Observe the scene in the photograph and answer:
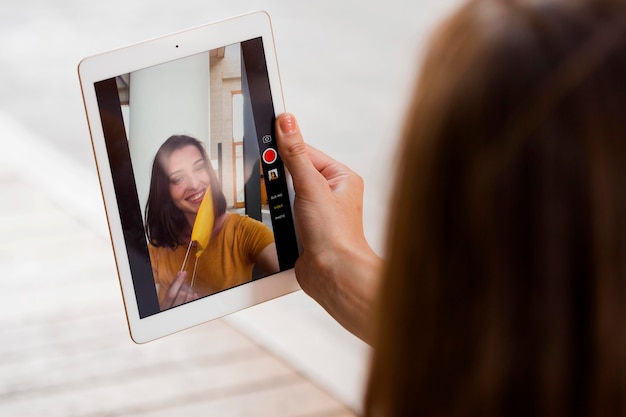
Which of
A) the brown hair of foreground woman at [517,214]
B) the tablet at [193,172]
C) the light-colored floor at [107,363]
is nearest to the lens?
the brown hair of foreground woman at [517,214]

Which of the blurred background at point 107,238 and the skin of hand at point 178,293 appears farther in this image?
the blurred background at point 107,238

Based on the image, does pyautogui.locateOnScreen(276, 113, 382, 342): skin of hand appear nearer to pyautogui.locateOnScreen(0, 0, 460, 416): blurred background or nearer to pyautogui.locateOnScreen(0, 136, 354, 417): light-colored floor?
pyautogui.locateOnScreen(0, 0, 460, 416): blurred background

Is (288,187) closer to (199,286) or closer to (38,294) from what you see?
(199,286)

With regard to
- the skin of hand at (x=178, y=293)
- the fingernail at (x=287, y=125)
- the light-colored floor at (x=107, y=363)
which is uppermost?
the fingernail at (x=287, y=125)

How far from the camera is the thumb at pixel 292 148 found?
744mm

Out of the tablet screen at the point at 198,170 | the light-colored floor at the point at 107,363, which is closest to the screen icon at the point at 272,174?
the tablet screen at the point at 198,170

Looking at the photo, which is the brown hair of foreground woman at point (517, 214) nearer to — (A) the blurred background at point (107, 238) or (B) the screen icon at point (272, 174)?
(A) the blurred background at point (107, 238)

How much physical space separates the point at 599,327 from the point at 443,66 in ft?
0.35

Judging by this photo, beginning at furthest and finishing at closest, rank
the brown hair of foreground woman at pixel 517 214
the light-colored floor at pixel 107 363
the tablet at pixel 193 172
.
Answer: the light-colored floor at pixel 107 363
the tablet at pixel 193 172
the brown hair of foreground woman at pixel 517 214

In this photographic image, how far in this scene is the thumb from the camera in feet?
2.44

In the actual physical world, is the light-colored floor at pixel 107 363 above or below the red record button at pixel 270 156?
below

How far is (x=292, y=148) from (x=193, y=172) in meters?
0.10

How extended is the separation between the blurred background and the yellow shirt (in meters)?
0.22

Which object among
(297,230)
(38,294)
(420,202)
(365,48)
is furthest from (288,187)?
(365,48)
